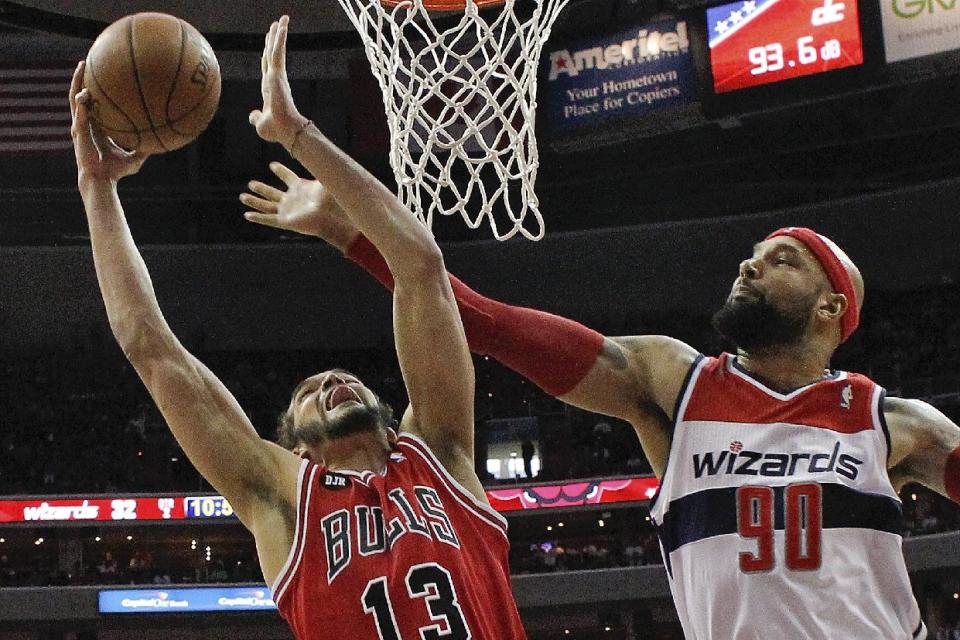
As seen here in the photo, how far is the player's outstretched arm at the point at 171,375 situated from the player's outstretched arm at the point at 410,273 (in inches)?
13.6

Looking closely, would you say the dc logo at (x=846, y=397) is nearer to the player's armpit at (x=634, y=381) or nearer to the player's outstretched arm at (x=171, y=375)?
the player's armpit at (x=634, y=381)

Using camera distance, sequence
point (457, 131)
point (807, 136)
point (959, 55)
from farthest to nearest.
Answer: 1. point (807, 136)
2. point (457, 131)
3. point (959, 55)

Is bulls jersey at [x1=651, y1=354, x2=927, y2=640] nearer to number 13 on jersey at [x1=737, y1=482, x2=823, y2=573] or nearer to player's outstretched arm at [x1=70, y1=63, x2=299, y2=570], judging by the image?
number 13 on jersey at [x1=737, y1=482, x2=823, y2=573]

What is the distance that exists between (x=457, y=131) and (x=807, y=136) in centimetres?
697

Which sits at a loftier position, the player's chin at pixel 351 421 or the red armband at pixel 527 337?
the red armband at pixel 527 337

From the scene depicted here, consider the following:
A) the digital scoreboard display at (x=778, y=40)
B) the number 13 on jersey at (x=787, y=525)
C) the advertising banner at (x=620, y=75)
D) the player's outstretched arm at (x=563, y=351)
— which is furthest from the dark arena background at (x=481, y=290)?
the number 13 on jersey at (x=787, y=525)

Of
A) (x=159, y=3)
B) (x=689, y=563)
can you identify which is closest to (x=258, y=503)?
(x=689, y=563)

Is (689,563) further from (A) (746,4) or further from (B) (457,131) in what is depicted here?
(A) (746,4)

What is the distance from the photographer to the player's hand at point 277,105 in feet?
8.50

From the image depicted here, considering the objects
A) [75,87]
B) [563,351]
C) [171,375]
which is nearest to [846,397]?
[563,351]

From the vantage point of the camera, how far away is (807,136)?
618 inches

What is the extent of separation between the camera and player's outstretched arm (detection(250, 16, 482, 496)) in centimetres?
261

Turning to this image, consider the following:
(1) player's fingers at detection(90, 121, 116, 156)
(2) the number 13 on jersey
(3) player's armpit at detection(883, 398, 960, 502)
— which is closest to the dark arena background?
(1) player's fingers at detection(90, 121, 116, 156)

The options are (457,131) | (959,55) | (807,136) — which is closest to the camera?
(959,55)
